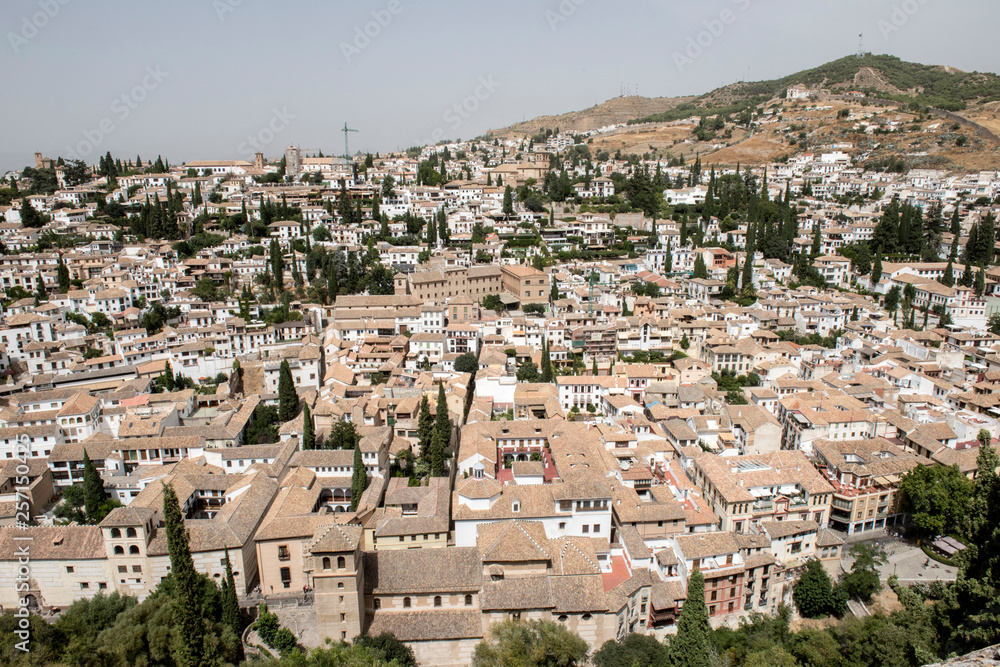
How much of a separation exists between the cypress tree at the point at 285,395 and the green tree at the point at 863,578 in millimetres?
22236

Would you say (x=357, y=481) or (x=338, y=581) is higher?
(x=338, y=581)

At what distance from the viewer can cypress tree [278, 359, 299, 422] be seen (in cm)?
2791

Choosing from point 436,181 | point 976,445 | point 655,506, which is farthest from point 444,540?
point 436,181

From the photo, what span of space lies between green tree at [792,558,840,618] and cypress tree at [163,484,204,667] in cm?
1691

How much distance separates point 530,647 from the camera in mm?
14930

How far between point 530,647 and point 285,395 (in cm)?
1717

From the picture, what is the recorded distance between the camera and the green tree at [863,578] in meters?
19.1

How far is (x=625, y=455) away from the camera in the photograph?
77.4 feet

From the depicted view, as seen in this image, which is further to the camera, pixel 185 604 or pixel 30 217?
pixel 30 217

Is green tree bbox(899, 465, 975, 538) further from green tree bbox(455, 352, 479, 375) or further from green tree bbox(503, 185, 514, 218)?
green tree bbox(503, 185, 514, 218)

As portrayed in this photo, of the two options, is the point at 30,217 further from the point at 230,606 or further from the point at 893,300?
the point at 893,300

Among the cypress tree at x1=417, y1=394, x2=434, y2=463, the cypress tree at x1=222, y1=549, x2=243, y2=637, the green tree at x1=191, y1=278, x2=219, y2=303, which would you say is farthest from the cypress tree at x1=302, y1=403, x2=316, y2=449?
the green tree at x1=191, y1=278, x2=219, y2=303

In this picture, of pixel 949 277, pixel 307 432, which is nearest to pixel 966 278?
pixel 949 277

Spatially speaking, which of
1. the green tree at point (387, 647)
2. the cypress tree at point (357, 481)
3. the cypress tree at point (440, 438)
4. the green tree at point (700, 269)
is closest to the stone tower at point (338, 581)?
the green tree at point (387, 647)
